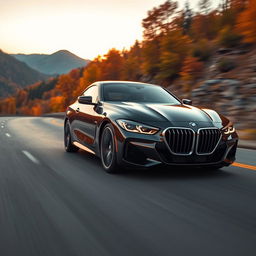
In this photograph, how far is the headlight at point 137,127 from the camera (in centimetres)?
552

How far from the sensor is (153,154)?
547cm

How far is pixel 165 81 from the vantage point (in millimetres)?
Answer: 38844

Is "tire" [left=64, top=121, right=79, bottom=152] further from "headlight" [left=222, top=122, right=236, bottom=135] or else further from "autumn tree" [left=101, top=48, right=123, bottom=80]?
"autumn tree" [left=101, top=48, right=123, bottom=80]

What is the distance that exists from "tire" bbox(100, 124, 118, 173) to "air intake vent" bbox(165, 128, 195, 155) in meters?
0.84

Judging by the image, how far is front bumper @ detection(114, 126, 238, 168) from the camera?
5.46m

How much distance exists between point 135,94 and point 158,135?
73.5 inches

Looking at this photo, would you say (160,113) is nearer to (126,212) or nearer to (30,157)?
(126,212)

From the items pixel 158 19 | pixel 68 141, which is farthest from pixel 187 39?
pixel 68 141

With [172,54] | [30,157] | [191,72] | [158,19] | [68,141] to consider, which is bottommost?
[30,157]

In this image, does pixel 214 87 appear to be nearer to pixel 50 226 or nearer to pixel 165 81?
pixel 165 81

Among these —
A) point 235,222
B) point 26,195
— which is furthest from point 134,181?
point 235,222

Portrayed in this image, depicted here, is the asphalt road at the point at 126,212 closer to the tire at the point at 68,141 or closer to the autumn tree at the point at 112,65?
the tire at the point at 68,141

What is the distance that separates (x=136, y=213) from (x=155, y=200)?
570 millimetres

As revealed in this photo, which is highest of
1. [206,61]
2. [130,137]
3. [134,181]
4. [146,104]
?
[206,61]
